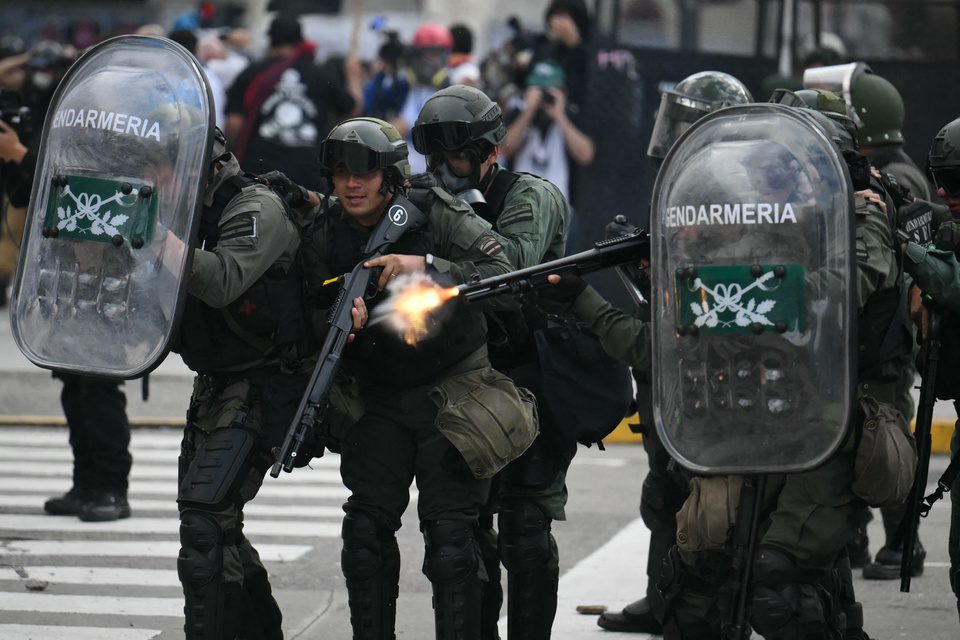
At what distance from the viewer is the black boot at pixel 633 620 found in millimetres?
6695

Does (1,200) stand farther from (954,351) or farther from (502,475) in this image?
(954,351)

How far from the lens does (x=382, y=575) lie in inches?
214

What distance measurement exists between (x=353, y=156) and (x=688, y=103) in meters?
1.61

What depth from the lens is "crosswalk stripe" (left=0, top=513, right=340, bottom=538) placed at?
8.24 m

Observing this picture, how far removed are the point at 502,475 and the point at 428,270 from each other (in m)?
0.90

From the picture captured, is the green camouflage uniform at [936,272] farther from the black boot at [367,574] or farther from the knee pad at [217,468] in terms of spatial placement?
the knee pad at [217,468]

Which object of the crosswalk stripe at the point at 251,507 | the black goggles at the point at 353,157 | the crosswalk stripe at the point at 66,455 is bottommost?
the crosswalk stripe at the point at 251,507

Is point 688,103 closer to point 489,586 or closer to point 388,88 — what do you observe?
point 489,586

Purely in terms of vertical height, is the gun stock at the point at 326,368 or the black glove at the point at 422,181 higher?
the black glove at the point at 422,181

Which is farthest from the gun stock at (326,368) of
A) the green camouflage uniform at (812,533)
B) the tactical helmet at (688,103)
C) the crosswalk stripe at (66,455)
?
the crosswalk stripe at (66,455)

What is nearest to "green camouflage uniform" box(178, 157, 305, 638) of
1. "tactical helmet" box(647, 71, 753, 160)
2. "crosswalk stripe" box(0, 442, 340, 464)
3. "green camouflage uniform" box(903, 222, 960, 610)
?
"tactical helmet" box(647, 71, 753, 160)

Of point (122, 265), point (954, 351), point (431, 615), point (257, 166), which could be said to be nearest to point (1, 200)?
point (257, 166)

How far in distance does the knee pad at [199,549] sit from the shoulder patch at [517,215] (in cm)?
139

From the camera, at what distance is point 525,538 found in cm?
580
